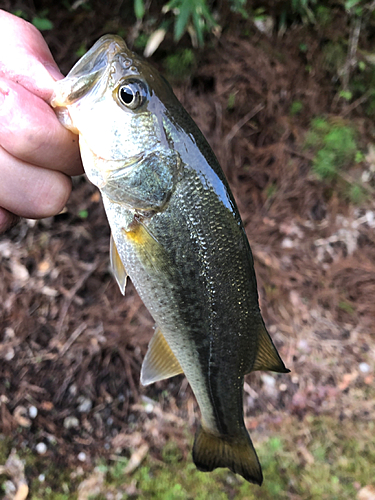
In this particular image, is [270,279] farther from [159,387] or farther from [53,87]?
[53,87]

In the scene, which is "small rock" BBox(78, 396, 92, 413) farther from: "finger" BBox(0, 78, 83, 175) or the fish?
"finger" BBox(0, 78, 83, 175)

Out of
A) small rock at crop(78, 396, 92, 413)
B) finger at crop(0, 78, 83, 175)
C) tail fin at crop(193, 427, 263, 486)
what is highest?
finger at crop(0, 78, 83, 175)

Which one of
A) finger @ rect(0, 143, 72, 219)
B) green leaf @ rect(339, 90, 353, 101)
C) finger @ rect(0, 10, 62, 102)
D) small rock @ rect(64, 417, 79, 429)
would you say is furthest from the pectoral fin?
green leaf @ rect(339, 90, 353, 101)

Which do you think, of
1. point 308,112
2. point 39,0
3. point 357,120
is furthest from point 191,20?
point 357,120

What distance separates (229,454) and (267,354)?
60 cm

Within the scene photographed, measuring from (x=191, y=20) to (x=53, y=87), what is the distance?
2050 mm

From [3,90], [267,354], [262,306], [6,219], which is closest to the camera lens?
[3,90]

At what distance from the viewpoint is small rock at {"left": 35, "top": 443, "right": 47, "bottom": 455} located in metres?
2.44

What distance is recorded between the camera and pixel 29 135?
106 cm

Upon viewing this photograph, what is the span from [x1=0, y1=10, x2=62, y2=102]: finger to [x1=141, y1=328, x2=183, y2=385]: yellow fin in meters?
1.05

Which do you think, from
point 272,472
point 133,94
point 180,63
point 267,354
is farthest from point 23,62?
point 272,472

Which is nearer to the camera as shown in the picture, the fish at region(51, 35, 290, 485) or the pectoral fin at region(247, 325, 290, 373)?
the fish at region(51, 35, 290, 485)

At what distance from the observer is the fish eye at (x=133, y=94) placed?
108 centimetres

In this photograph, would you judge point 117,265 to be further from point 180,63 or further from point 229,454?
point 180,63
